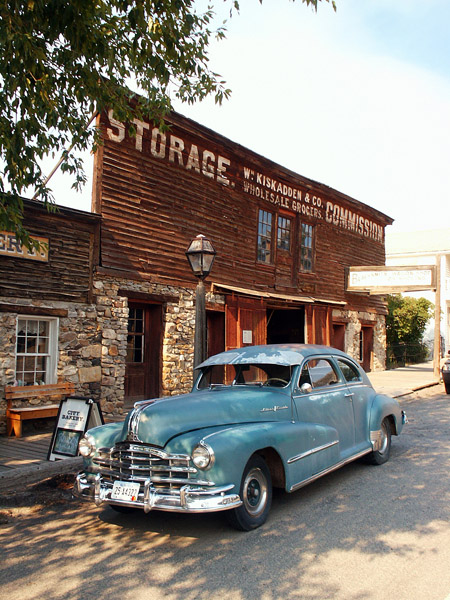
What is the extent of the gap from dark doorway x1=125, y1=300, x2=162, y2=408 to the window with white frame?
2.40m

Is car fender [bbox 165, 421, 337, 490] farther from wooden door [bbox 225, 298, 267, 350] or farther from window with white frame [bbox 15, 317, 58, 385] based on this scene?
wooden door [bbox 225, 298, 267, 350]

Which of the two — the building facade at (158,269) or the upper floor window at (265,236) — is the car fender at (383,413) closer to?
the building facade at (158,269)

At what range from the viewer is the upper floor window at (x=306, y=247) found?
58.5ft

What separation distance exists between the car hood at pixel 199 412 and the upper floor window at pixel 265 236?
1068 cm

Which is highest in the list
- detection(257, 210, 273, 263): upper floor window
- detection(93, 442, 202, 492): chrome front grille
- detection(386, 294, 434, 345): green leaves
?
A: detection(257, 210, 273, 263): upper floor window

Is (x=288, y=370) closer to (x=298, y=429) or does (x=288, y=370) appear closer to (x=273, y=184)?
(x=298, y=429)

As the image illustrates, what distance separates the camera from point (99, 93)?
691 cm

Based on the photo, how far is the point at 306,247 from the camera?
18.1 m

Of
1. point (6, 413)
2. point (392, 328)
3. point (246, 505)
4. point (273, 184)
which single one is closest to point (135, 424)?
point (246, 505)

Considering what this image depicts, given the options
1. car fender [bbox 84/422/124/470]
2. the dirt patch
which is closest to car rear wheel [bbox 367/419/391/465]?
car fender [bbox 84/422/124/470]

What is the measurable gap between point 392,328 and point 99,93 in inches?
912

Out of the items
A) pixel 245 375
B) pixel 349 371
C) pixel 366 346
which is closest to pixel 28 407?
pixel 245 375

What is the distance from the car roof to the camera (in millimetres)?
6001

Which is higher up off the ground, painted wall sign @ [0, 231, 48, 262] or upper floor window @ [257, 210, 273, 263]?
upper floor window @ [257, 210, 273, 263]
